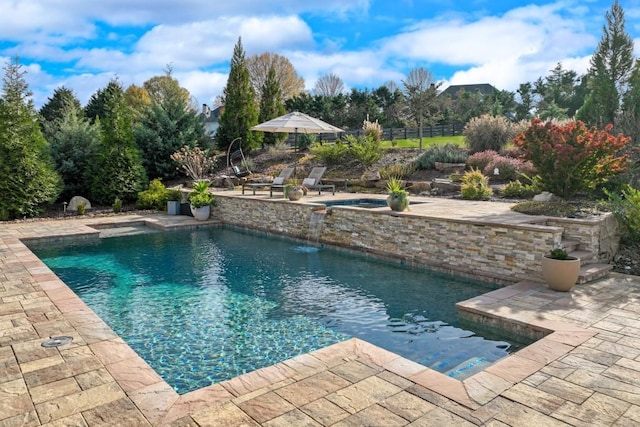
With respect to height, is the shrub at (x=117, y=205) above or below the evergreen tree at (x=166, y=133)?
below

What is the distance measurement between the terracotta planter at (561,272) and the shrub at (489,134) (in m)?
10.2

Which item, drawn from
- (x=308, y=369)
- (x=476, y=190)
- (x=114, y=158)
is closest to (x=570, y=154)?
(x=476, y=190)

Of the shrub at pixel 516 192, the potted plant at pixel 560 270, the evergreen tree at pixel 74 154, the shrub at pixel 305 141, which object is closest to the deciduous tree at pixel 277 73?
the shrub at pixel 305 141

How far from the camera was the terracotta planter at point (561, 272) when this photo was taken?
481cm

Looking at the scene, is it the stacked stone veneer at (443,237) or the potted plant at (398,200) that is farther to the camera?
the potted plant at (398,200)

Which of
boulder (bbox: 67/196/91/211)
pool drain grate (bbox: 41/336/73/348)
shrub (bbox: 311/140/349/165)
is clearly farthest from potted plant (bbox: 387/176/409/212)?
boulder (bbox: 67/196/91/211)

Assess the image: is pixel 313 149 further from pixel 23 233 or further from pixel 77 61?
pixel 23 233

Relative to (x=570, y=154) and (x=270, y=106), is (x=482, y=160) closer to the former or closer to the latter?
(x=570, y=154)

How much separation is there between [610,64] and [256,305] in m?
17.7

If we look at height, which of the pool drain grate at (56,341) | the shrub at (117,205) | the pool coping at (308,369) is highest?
the shrub at (117,205)

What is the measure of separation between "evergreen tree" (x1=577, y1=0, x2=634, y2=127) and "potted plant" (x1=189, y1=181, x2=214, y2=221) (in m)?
13.6

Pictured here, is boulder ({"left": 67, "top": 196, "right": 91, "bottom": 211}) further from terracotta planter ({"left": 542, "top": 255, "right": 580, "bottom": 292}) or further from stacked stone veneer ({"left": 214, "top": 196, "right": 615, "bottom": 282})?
terracotta planter ({"left": 542, "top": 255, "right": 580, "bottom": 292})

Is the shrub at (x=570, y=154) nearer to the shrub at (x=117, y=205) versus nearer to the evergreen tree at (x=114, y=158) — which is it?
the shrub at (x=117, y=205)

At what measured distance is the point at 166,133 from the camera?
16.2 m
